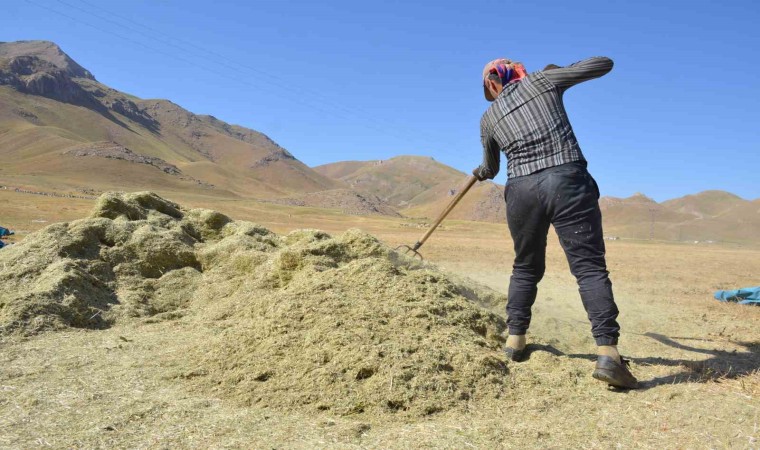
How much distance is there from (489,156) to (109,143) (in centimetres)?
7179

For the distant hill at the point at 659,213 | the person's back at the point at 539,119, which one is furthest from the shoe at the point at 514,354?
the distant hill at the point at 659,213

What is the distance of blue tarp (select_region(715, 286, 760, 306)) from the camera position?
23.1 feet

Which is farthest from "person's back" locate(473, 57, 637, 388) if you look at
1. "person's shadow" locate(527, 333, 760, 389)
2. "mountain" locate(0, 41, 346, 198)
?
"mountain" locate(0, 41, 346, 198)

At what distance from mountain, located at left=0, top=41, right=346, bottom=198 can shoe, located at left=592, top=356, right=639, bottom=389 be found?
42728 millimetres

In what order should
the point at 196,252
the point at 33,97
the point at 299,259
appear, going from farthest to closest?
the point at 33,97, the point at 196,252, the point at 299,259

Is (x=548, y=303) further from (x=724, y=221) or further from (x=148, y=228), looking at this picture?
(x=724, y=221)

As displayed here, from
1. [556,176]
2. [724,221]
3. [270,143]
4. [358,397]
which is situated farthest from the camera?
[270,143]

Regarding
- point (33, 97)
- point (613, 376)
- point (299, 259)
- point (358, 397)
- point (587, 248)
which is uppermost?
A: point (33, 97)

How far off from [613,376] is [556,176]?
1072 mm

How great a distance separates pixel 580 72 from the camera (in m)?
2.88

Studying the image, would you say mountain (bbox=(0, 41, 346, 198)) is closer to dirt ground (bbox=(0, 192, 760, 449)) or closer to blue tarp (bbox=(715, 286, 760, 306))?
dirt ground (bbox=(0, 192, 760, 449))

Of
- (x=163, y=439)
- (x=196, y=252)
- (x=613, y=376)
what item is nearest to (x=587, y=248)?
(x=613, y=376)

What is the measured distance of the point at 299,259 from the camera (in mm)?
4430

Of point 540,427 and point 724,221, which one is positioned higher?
point 724,221
